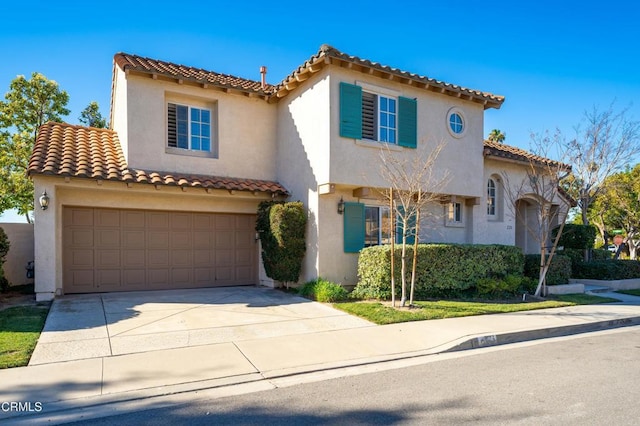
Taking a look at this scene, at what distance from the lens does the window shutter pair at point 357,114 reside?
36.5ft

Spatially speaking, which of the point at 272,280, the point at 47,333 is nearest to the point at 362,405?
the point at 47,333

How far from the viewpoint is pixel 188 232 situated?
12391mm

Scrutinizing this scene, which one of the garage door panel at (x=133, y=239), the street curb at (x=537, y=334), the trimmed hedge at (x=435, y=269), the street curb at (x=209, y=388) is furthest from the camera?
the garage door panel at (x=133, y=239)

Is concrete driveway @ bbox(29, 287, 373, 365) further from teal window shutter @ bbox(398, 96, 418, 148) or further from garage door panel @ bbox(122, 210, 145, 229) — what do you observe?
A: teal window shutter @ bbox(398, 96, 418, 148)

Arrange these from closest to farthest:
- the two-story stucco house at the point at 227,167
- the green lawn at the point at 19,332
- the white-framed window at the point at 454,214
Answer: the green lawn at the point at 19,332
the two-story stucco house at the point at 227,167
the white-framed window at the point at 454,214

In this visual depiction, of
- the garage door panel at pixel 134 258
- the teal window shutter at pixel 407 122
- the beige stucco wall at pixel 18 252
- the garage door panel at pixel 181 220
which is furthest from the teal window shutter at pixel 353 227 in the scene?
the beige stucco wall at pixel 18 252

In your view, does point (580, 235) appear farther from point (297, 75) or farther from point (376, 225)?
point (297, 75)

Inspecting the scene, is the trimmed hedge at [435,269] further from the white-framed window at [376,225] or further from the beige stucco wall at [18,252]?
the beige stucco wall at [18,252]

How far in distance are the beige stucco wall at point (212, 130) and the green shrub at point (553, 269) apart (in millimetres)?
8706

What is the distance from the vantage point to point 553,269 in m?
12.8

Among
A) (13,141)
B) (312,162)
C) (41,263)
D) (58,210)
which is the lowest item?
(41,263)

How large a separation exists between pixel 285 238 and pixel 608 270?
11.4 metres

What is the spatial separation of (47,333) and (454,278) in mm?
9193

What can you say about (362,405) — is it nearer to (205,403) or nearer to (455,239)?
(205,403)
